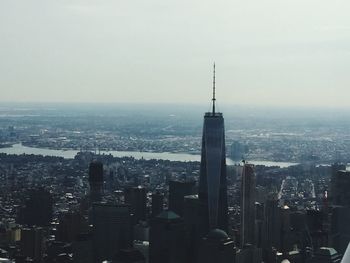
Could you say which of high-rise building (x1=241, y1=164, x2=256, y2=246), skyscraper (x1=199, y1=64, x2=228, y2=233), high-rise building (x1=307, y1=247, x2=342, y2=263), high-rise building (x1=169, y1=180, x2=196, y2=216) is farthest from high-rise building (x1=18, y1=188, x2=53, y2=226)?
high-rise building (x1=307, y1=247, x2=342, y2=263)

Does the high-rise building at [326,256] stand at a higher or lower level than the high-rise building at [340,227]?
higher

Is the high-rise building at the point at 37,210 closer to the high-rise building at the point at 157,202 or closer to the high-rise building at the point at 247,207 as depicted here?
the high-rise building at the point at 157,202

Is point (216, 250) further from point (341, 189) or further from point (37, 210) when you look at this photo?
point (37, 210)

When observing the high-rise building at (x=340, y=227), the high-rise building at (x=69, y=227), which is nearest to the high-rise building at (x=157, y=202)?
the high-rise building at (x=69, y=227)

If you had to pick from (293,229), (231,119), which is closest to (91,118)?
(231,119)

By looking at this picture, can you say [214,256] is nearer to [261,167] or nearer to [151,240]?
[151,240]

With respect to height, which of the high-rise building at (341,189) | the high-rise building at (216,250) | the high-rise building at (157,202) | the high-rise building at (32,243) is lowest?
the high-rise building at (32,243)
